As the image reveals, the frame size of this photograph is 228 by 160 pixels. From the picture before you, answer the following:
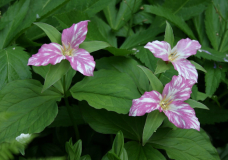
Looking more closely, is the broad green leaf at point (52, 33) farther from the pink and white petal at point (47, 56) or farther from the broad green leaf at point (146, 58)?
the broad green leaf at point (146, 58)

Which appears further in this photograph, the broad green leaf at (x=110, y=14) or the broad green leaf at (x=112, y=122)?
the broad green leaf at (x=110, y=14)

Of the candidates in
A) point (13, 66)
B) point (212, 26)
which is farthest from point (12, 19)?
point (212, 26)

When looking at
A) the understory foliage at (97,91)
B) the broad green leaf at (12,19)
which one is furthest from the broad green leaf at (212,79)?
the broad green leaf at (12,19)

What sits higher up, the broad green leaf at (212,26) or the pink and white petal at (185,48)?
the pink and white petal at (185,48)

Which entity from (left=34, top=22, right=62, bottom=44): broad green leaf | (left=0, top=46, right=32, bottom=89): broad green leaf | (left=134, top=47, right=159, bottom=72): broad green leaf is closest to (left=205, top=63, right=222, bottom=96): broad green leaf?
(left=134, top=47, right=159, bottom=72): broad green leaf

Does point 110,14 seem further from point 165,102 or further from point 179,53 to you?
point 165,102
